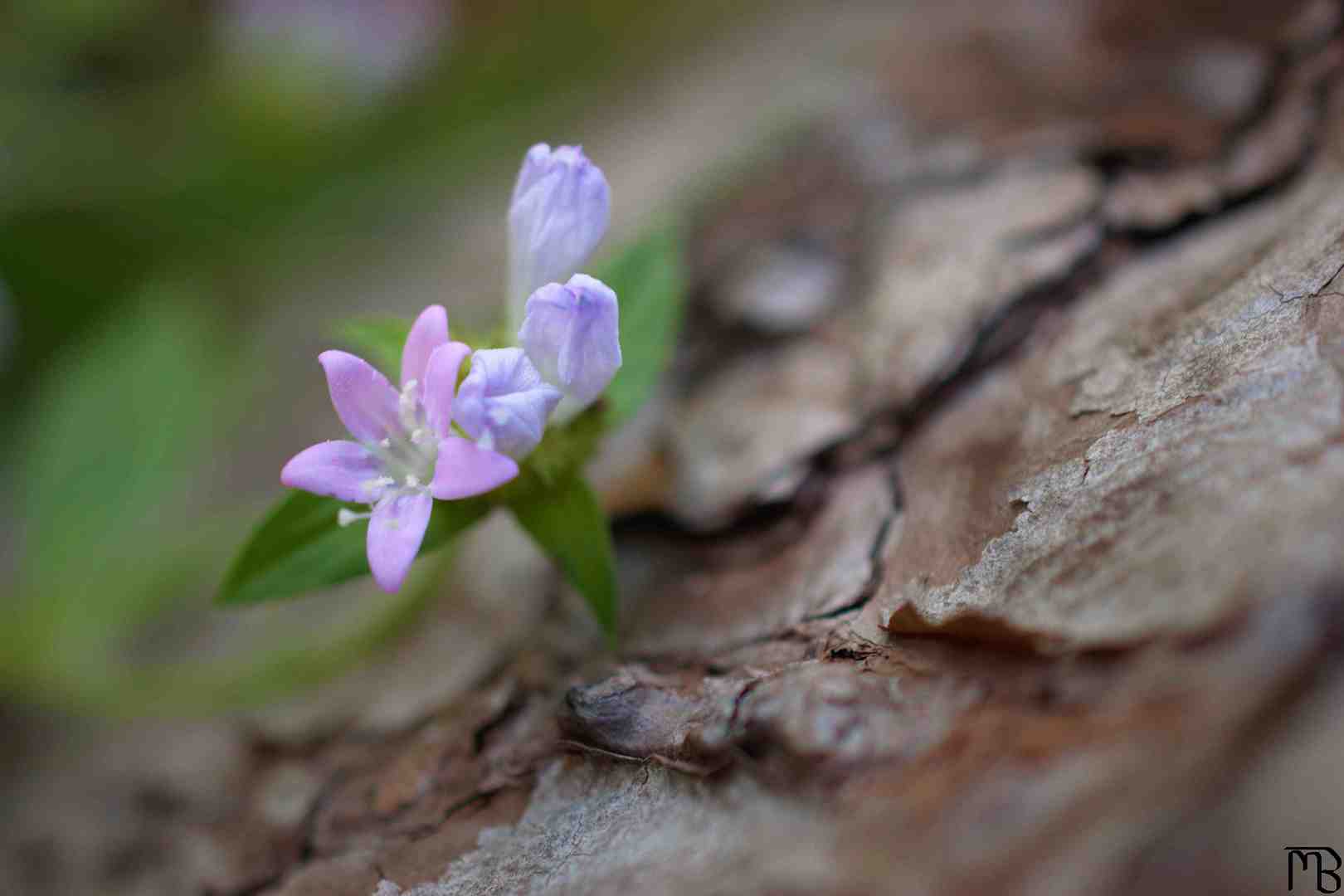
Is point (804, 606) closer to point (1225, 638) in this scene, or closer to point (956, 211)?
point (1225, 638)

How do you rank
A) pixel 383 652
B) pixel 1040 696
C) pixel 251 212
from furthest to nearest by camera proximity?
pixel 251 212 < pixel 383 652 < pixel 1040 696

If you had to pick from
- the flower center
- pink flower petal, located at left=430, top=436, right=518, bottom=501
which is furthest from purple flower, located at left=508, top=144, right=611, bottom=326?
pink flower petal, located at left=430, top=436, right=518, bottom=501

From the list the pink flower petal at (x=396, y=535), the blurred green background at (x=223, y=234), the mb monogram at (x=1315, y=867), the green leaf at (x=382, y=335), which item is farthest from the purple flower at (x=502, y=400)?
the mb monogram at (x=1315, y=867)

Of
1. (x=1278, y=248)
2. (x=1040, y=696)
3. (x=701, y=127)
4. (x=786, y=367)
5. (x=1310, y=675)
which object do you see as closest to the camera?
(x=1310, y=675)

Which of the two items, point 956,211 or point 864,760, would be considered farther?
point 956,211

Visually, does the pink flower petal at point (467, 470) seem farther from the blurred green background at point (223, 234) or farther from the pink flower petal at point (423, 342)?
the blurred green background at point (223, 234)

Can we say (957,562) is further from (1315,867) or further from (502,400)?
(502,400)

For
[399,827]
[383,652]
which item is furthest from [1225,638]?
[383,652]

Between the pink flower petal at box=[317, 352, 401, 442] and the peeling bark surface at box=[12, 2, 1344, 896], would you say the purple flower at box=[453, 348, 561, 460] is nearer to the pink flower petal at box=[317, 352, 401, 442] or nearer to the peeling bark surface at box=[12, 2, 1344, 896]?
the pink flower petal at box=[317, 352, 401, 442]
